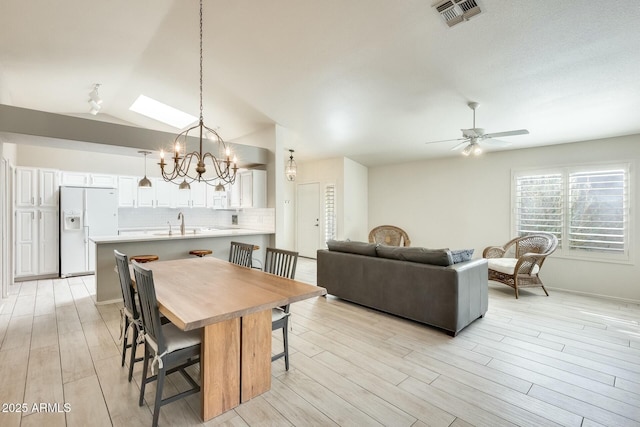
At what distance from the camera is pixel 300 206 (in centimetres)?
798

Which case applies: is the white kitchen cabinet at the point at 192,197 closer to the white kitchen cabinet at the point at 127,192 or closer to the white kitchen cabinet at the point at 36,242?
the white kitchen cabinet at the point at 127,192

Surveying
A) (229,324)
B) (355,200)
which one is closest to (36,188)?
(229,324)

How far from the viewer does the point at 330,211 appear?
7.29 metres

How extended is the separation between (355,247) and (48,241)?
5690mm

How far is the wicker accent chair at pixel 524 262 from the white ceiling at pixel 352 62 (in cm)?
164

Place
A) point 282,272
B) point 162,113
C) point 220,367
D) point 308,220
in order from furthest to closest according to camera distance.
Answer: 1. point 308,220
2. point 162,113
3. point 282,272
4. point 220,367

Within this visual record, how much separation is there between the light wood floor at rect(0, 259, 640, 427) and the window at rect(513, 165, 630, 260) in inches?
51.5

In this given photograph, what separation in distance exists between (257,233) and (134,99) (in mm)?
3400

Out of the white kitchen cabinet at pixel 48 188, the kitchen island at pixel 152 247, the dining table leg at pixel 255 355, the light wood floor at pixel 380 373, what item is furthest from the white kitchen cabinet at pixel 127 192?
the dining table leg at pixel 255 355

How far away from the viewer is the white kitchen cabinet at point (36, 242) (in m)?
5.33

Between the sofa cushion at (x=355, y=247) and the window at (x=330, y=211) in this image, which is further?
the window at (x=330, y=211)

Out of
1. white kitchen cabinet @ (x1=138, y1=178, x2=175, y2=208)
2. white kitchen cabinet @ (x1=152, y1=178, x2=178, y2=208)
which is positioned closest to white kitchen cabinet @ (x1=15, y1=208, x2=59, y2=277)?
white kitchen cabinet @ (x1=138, y1=178, x2=175, y2=208)

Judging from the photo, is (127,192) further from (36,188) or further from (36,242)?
(36,242)

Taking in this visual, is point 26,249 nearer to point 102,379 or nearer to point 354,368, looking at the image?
point 102,379
